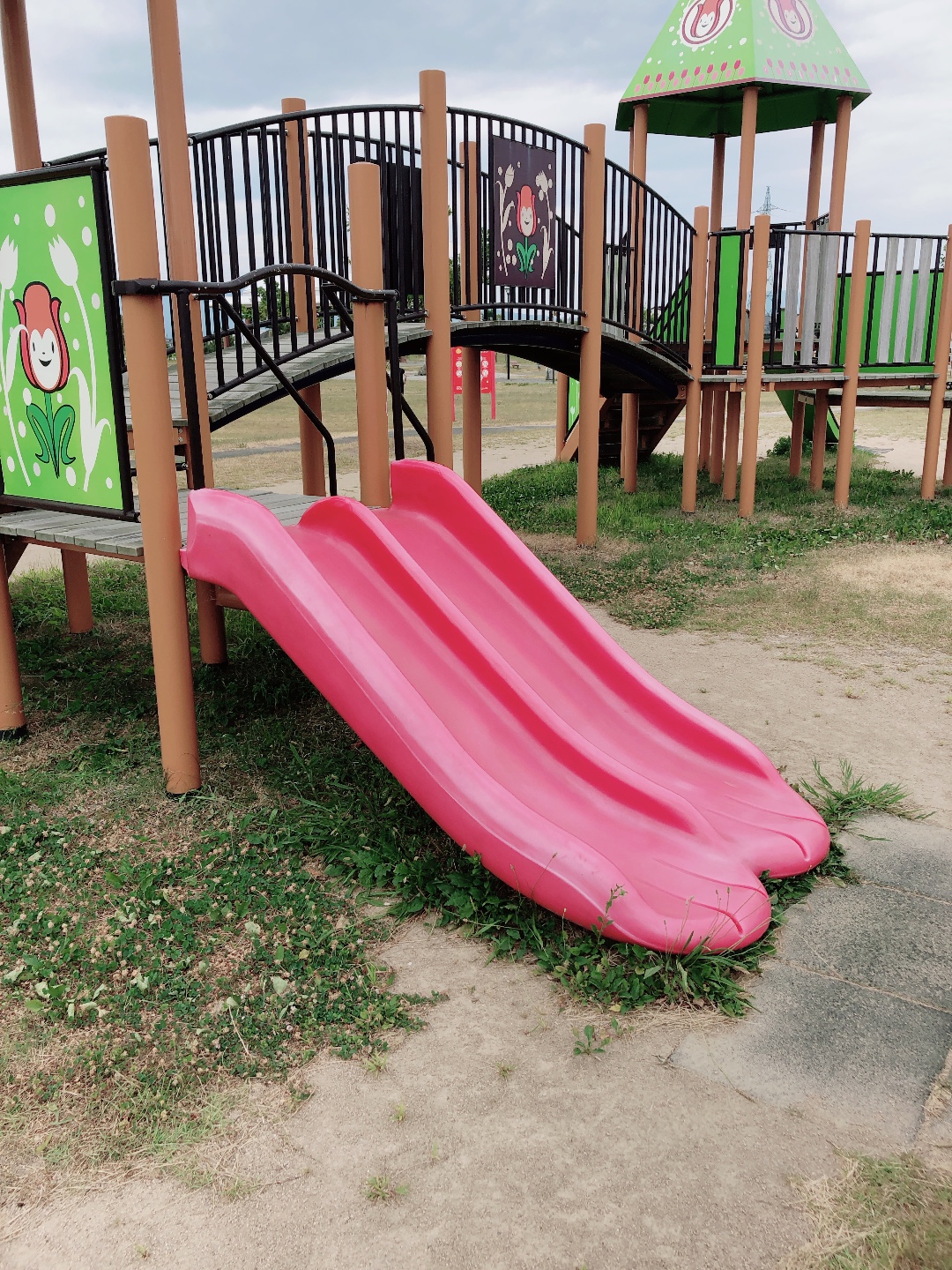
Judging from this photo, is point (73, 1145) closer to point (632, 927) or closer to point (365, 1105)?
point (365, 1105)

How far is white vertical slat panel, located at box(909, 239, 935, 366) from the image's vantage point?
440 inches

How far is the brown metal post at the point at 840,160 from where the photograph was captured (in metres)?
12.4

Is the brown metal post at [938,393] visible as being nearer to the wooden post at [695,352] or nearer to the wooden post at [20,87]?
the wooden post at [695,352]

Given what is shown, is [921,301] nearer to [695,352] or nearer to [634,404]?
[695,352]

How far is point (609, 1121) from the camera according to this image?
2.52m

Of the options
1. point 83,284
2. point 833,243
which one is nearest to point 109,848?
point 83,284

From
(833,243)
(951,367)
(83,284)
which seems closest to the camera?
(83,284)

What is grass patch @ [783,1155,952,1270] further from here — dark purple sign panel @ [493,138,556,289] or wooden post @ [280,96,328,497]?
dark purple sign panel @ [493,138,556,289]

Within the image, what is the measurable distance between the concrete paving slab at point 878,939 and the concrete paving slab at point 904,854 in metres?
0.09

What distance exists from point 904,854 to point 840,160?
11.3m

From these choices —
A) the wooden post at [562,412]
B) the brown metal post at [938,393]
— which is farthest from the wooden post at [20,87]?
the brown metal post at [938,393]

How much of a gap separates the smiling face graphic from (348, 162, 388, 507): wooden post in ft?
4.04

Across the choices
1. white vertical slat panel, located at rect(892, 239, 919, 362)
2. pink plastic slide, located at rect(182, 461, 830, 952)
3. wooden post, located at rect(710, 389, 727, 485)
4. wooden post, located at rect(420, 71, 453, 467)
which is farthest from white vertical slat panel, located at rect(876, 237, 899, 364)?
pink plastic slide, located at rect(182, 461, 830, 952)

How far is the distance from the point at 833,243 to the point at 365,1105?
10.4 meters
